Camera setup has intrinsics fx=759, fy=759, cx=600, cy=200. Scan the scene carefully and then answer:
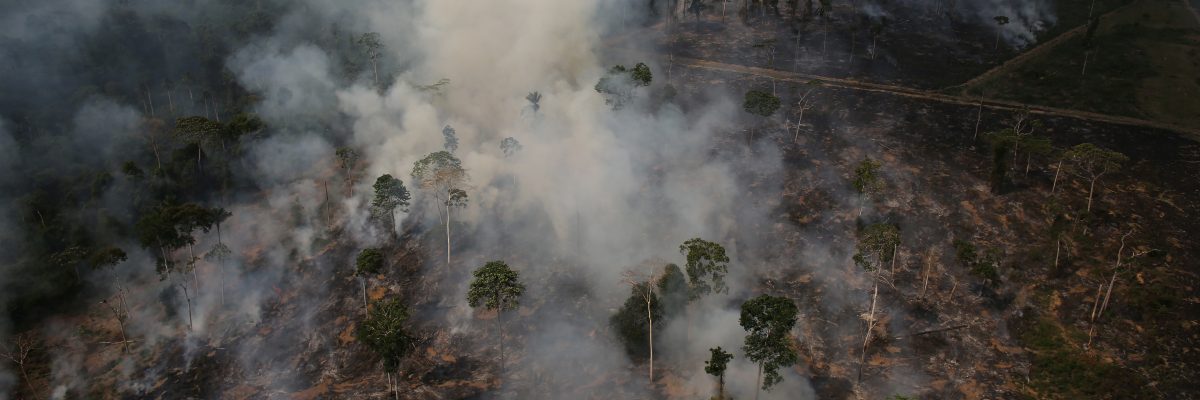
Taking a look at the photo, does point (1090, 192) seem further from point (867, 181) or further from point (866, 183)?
point (867, 181)

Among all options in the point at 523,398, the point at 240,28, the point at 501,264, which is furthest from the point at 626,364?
the point at 240,28

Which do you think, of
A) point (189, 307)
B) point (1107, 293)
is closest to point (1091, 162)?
point (1107, 293)

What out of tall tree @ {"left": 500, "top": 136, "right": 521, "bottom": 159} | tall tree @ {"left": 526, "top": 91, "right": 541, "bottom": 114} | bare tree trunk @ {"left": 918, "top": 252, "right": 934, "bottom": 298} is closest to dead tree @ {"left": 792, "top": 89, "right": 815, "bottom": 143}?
bare tree trunk @ {"left": 918, "top": 252, "right": 934, "bottom": 298}

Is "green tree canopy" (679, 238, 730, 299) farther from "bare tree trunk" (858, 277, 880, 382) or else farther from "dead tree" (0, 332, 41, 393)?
"dead tree" (0, 332, 41, 393)

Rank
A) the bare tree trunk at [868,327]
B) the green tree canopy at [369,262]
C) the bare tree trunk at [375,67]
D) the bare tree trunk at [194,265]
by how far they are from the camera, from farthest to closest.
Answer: the bare tree trunk at [375,67], the bare tree trunk at [194,265], the green tree canopy at [369,262], the bare tree trunk at [868,327]

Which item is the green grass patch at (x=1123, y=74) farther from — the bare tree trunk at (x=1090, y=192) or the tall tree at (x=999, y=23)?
the bare tree trunk at (x=1090, y=192)

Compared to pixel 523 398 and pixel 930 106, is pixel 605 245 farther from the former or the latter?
pixel 930 106

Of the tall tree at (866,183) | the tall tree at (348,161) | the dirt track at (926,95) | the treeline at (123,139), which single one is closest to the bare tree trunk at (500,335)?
the tall tree at (348,161)
